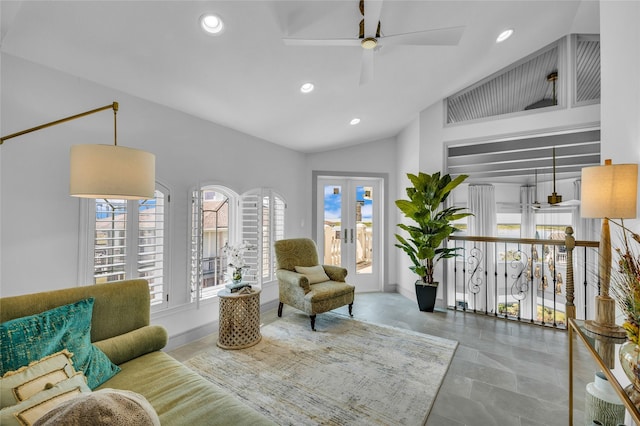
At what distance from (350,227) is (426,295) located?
1785 mm

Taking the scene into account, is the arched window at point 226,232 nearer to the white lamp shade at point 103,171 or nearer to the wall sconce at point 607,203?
the white lamp shade at point 103,171

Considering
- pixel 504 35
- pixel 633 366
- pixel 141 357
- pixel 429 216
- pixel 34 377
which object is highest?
pixel 504 35

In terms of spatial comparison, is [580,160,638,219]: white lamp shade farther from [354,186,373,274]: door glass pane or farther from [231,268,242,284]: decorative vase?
[354,186,373,274]: door glass pane

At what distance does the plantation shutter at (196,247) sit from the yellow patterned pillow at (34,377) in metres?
1.80

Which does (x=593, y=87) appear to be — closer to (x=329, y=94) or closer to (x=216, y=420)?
(x=329, y=94)

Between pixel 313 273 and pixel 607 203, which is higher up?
pixel 607 203

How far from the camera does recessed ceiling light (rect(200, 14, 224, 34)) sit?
1.97m

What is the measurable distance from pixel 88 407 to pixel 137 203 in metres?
2.21

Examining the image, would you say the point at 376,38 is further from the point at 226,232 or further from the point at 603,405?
the point at 226,232

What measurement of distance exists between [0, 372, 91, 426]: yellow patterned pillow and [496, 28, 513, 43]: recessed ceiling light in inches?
175

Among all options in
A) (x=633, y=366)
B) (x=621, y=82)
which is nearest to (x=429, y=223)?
(x=621, y=82)

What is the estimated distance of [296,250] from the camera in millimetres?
4012

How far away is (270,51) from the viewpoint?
2.39 meters

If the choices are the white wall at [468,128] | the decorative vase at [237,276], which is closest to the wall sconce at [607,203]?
the white wall at [468,128]
